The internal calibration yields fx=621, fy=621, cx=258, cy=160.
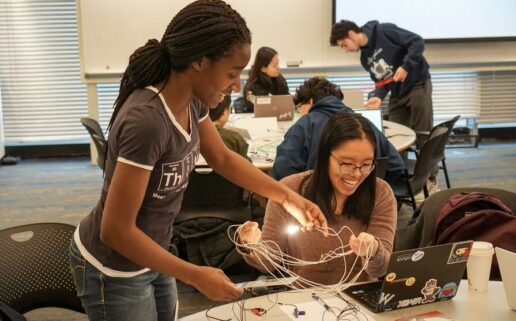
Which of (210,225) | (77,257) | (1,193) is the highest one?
(77,257)

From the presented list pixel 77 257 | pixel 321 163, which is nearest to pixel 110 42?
pixel 321 163

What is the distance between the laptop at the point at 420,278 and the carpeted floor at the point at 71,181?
316 centimetres

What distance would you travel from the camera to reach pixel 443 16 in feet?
24.3

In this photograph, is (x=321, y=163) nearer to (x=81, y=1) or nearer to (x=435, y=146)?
(x=435, y=146)

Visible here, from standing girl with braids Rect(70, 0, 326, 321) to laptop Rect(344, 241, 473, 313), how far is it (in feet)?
1.66

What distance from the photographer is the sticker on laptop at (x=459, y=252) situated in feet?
5.78

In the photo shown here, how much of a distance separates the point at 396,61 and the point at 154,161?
5.01m

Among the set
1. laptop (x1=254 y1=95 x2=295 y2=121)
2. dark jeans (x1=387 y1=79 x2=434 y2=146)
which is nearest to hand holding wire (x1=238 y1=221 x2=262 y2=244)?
laptop (x1=254 y1=95 x2=295 y2=121)

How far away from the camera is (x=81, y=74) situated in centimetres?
712

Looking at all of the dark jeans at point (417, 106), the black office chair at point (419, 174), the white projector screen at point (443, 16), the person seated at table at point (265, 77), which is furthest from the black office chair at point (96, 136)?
the white projector screen at point (443, 16)

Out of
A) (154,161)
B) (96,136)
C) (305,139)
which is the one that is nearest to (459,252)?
(154,161)

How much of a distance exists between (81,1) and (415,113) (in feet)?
12.6

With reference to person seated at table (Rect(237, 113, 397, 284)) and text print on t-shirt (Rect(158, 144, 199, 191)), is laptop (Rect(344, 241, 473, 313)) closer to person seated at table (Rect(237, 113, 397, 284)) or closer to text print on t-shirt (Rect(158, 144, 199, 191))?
person seated at table (Rect(237, 113, 397, 284))

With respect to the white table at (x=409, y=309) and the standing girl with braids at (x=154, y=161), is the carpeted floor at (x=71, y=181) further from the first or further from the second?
the standing girl with braids at (x=154, y=161)
